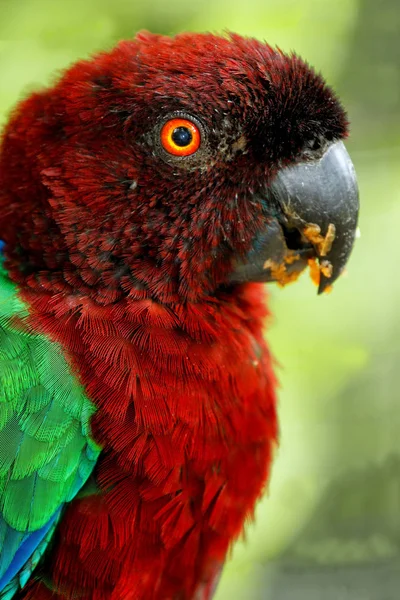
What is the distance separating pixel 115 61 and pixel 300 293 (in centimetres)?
167

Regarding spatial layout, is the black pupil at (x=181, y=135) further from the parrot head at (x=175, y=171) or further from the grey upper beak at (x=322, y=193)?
the grey upper beak at (x=322, y=193)

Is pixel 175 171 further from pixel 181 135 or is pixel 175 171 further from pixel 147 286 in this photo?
pixel 147 286

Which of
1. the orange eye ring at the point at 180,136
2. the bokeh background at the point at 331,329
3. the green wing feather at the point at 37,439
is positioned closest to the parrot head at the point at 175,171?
the orange eye ring at the point at 180,136

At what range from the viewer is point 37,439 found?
4.13ft

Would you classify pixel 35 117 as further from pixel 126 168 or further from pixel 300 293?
pixel 300 293

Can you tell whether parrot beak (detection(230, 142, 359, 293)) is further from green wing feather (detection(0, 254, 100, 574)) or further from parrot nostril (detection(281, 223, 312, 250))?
green wing feather (detection(0, 254, 100, 574))

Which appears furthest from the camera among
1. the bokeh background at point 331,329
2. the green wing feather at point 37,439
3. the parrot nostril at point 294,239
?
the bokeh background at point 331,329

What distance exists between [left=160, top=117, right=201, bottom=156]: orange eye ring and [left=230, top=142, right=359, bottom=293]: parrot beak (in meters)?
0.19

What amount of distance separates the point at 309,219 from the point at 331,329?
1511mm

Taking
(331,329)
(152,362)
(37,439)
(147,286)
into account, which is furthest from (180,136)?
(331,329)

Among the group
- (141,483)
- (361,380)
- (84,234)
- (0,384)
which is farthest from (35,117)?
(361,380)

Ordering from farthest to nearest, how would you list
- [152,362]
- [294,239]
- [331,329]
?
[331,329], [294,239], [152,362]

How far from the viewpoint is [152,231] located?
4.61 ft

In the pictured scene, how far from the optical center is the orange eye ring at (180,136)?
1371mm
